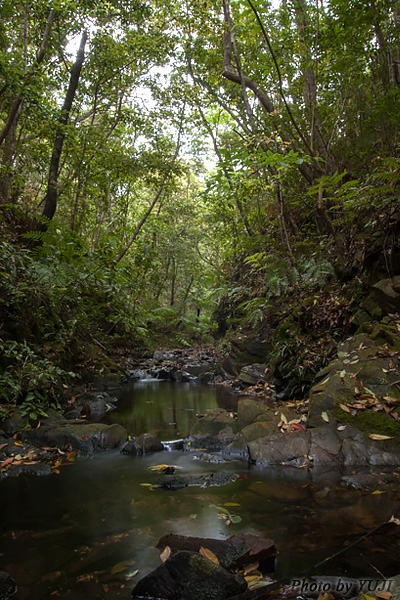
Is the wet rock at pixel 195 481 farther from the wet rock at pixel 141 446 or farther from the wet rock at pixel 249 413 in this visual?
the wet rock at pixel 249 413

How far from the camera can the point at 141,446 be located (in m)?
5.29

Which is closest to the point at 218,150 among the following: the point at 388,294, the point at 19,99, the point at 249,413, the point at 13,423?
the point at 19,99

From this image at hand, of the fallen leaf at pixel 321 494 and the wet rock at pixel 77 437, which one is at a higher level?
the wet rock at pixel 77 437

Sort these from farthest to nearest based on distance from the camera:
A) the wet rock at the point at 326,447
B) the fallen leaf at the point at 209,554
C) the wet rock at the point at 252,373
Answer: the wet rock at the point at 252,373 → the wet rock at the point at 326,447 → the fallen leaf at the point at 209,554

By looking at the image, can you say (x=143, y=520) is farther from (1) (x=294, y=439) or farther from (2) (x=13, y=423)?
(2) (x=13, y=423)

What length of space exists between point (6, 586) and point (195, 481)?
2197 mm

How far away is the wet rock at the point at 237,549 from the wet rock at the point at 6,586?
1.01 metres

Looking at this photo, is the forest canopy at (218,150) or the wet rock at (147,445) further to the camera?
the forest canopy at (218,150)

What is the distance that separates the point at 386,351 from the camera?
5.29 metres

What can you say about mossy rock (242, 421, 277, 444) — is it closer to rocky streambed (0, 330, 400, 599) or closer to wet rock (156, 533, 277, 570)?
rocky streambed (0, 330, 400, 599)

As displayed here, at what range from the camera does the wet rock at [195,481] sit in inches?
161

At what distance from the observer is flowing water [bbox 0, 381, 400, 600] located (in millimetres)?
2521

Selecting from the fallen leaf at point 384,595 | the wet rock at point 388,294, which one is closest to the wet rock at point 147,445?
the fallen leaf at point 384,595

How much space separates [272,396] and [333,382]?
301 cm
